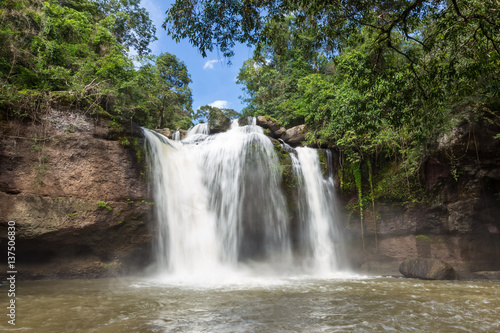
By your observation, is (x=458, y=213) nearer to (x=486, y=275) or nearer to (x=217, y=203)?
(x=486, y=275)

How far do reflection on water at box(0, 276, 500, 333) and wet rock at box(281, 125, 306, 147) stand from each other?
331 inches

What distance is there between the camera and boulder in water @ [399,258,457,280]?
8.12m

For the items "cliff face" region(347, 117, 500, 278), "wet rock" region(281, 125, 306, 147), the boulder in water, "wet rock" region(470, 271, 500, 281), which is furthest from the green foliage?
"wet rock" region(470, 271, 500, 281)

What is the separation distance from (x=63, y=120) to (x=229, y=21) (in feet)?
20.0

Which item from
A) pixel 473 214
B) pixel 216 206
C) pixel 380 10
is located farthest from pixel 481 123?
pixel 216 206

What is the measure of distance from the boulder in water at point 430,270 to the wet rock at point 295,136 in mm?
7202

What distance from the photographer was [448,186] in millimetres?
10156

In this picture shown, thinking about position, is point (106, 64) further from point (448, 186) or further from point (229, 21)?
point (448, 186)

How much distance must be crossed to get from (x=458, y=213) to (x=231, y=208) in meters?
8.05

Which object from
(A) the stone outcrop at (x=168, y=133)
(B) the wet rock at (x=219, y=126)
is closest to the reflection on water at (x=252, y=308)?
(A) the stone outcrop at (x=168, y=133)

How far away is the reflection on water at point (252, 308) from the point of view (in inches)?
139

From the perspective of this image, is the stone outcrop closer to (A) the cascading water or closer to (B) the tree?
(B) the tree

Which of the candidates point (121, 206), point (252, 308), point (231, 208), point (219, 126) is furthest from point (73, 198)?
point (219, 126)

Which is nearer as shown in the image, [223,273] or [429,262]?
[429,262]
